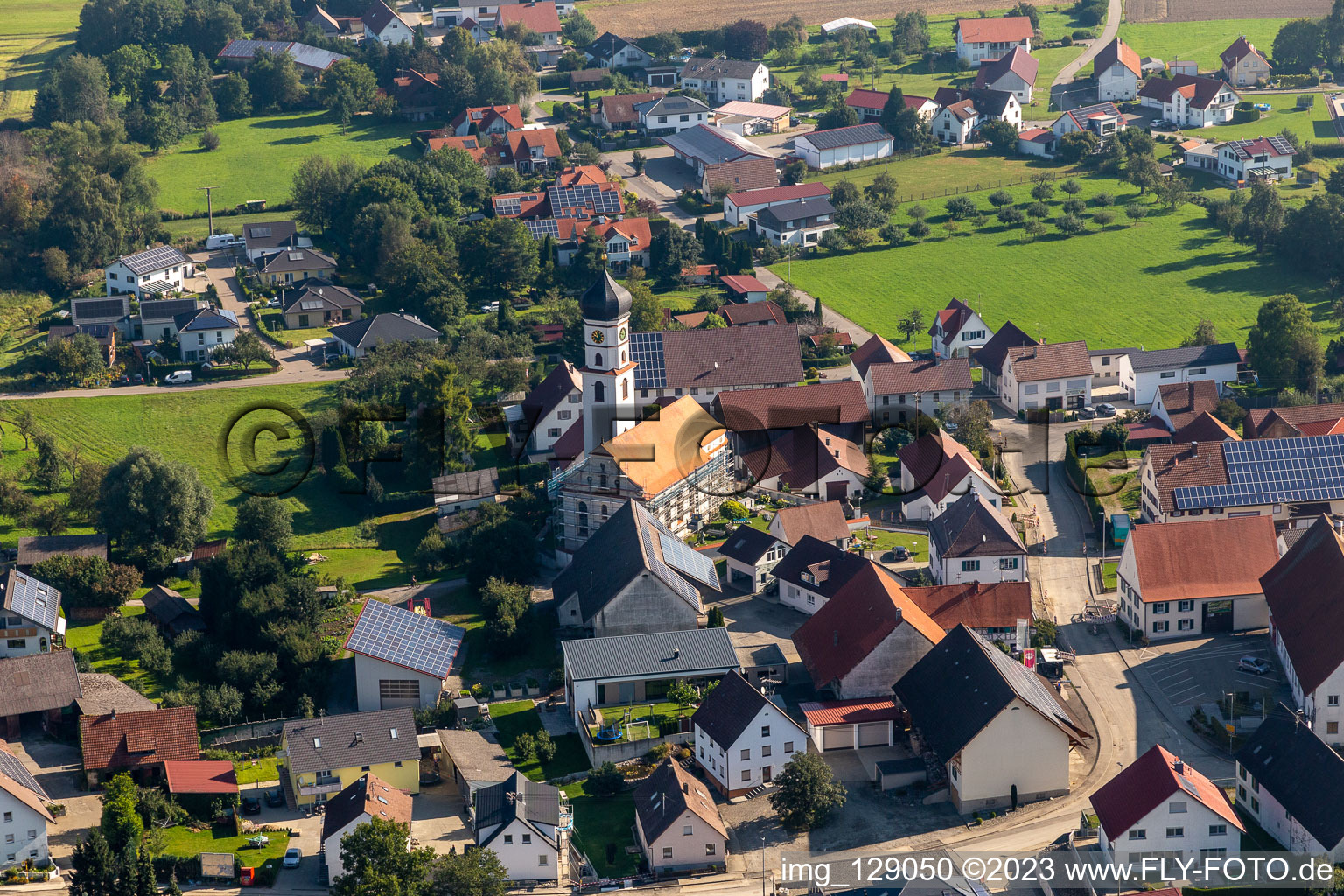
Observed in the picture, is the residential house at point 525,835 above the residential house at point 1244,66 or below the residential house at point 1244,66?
below

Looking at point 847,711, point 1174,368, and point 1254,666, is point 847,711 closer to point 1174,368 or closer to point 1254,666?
point 1254,666

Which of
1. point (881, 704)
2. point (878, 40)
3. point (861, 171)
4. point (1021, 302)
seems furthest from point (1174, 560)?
point (878, 40)

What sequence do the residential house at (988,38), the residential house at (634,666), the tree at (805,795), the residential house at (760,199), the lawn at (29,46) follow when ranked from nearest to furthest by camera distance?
the tree at (805,795), the residential house at (634,666), the residential house at (760,199), the lawn at (29,46), the residential house at (988,38)

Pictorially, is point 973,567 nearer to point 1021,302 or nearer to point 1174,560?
point 1174,560

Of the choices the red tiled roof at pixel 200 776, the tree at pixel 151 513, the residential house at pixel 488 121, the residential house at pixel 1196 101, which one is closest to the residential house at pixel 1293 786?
the red tiled roof at pixel 200 776

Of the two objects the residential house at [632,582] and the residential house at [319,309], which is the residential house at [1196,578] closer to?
the residential house at [632,582]

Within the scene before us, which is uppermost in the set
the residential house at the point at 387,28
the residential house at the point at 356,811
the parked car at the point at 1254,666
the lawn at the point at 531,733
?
the residential house at the point at 387,28

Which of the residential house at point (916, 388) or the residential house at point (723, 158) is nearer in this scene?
the residential house at point (916, 388)

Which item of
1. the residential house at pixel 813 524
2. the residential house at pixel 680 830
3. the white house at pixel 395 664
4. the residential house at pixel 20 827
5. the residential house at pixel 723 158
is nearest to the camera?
the residential house at pixel 680 830
